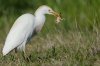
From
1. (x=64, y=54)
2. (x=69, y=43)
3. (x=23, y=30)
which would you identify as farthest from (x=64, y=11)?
(x=64, y=54)

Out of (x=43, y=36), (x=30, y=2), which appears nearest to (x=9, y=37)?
(x=43, y=36)

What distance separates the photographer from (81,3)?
1412 cm

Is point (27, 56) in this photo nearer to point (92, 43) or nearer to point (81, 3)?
point (92, 43)

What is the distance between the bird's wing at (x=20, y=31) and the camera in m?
9.59

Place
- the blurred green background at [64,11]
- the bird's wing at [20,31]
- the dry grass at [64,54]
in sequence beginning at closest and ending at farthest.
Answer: the dry grass at [64,54] < the bird's wing at [20,31] < the blurred green background at [64,11]

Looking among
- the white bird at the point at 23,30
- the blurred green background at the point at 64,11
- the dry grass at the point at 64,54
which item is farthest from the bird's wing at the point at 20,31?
the blurred green background at the point at 64,11

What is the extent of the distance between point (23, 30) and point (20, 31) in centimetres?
7

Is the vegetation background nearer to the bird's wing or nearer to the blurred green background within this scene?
the blurred green background

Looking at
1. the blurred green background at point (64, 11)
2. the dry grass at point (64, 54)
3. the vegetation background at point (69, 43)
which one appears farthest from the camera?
the blurred green background at point (64, 11)

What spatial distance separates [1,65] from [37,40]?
2.95 metres

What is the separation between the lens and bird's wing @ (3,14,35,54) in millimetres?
9594

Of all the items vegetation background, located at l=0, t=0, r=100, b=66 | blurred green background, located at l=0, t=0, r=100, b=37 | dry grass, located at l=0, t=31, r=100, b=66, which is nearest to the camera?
dry grass, located at l=0, t=31, r=100, b=66

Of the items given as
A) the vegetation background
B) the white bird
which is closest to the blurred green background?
the vegetation background

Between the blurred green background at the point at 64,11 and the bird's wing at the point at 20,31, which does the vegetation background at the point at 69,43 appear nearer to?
the blurred green background at the point at 64,11
